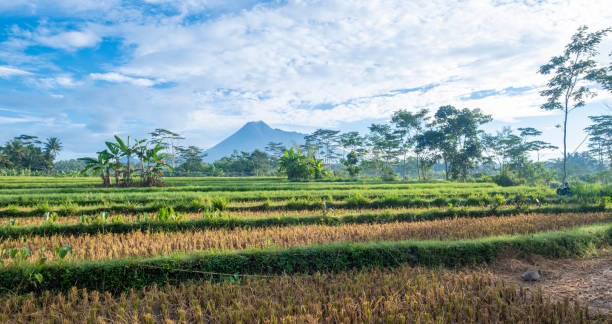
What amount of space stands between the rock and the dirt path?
0.21 ft

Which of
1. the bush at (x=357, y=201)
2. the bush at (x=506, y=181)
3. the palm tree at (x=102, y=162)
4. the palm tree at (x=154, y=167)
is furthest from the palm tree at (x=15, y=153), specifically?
the bush at (x=506, y=181)

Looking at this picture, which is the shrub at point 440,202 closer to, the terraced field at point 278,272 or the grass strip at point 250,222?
the grass strip at point 250,222

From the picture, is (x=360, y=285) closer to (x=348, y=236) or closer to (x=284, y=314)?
(x=284, y=314)

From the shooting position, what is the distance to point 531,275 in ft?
14.9

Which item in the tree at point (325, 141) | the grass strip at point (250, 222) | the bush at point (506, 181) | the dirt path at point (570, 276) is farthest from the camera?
the tree at point (325, 141)

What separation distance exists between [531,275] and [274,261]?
421 centimetres

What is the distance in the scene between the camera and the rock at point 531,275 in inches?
178

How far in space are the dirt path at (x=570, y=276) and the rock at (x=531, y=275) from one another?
0.07m

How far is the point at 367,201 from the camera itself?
35.8 feet

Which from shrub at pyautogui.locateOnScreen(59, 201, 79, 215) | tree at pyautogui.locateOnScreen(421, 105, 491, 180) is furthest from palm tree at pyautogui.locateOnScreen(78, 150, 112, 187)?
tree at pyautogui.locateOnScreen(421, 105, 491, 180)

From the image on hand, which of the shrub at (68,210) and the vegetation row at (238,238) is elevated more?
the shrub at (68,210)

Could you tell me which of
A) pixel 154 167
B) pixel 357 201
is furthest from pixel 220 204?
pixel 154 167

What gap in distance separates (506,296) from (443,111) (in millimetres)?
31111

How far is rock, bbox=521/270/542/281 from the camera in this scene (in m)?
4.53
